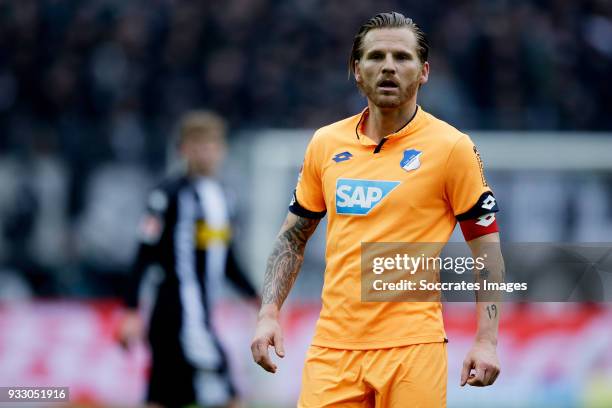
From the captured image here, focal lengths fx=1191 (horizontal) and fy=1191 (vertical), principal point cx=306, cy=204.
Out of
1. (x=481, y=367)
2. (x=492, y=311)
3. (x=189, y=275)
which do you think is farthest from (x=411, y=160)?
(x=189, y=275)

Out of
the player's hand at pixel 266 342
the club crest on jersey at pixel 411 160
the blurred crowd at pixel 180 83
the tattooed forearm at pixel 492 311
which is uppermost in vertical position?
the blurred crowd at pixel 180 83

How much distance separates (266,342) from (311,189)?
2.08 feet

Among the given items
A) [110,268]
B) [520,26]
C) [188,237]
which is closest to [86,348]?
[110,268]

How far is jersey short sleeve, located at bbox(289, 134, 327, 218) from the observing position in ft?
15.2

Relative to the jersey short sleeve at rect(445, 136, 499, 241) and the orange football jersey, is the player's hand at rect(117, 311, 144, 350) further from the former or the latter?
the jersey short sleeve at rect(445, 136, 499, 241)

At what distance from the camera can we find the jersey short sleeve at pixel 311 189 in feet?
15.2

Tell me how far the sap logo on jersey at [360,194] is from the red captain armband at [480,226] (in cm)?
30

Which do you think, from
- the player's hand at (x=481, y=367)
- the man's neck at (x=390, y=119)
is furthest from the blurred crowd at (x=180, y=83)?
the player's hand at (x=481, y=367)

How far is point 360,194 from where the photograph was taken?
173 inches

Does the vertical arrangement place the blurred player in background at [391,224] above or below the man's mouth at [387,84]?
below

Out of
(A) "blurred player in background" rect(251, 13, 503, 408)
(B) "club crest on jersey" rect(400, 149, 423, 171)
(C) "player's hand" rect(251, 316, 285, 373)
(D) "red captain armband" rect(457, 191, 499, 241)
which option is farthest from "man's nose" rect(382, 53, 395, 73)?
(C) "player's hand" rect(251, 316, 285, 373)

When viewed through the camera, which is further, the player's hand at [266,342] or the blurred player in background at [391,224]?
the player's hand at [266,342]

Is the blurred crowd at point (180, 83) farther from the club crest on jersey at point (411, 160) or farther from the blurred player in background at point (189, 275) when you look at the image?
the club crest on jersey at point (411, 160)

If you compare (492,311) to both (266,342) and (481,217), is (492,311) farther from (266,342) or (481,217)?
(266,342)
